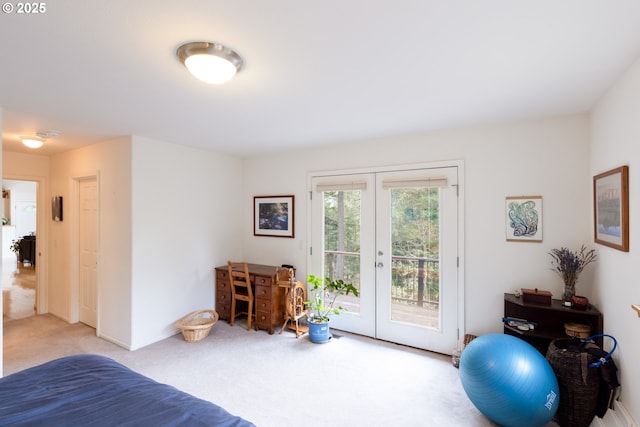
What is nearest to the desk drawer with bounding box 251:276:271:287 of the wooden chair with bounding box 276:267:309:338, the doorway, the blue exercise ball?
the wooden chair with bounding box 276:267:309:338

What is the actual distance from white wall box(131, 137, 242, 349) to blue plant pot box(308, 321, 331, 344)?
1692 mm

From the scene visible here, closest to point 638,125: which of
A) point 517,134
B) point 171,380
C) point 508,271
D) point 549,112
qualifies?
point 549,112

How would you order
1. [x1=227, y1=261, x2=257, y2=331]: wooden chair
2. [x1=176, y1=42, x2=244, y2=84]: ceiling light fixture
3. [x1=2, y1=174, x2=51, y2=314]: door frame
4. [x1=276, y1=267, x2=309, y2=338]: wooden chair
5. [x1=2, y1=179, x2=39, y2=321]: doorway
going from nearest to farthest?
1. [x1=176, y1=42, x2=244, y2=84]: ceiling light fixture
2. [x1=276, y1=267, x2=309, y2=338]: wooden chair
3. [x1=227, y1=261, x2=257, y2=331]: wooden chair
4. [x1=2, y1=174, x2=51, y2=314]: door frame
5. [x1=2, y1=179, x2=39, y2=321]: doorway

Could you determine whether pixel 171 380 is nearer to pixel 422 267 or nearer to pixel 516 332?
pixel 422 267

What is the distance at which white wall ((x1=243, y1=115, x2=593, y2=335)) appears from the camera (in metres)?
2.67

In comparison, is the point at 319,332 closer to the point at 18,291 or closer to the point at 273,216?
the point at 273,216

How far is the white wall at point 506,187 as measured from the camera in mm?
2672

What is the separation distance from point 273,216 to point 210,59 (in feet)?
9.65

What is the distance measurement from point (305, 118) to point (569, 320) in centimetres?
301

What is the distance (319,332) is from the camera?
3.47m

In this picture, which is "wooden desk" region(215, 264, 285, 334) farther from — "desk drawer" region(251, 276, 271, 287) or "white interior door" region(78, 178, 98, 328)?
"white interior door" region(78, 178, 98, 328)

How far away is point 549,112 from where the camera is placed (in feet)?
8.54

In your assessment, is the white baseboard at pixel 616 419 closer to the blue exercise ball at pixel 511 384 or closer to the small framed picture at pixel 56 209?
the blue exercise ball at pixel 511 384

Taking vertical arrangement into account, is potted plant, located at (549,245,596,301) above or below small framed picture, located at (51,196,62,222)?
below
